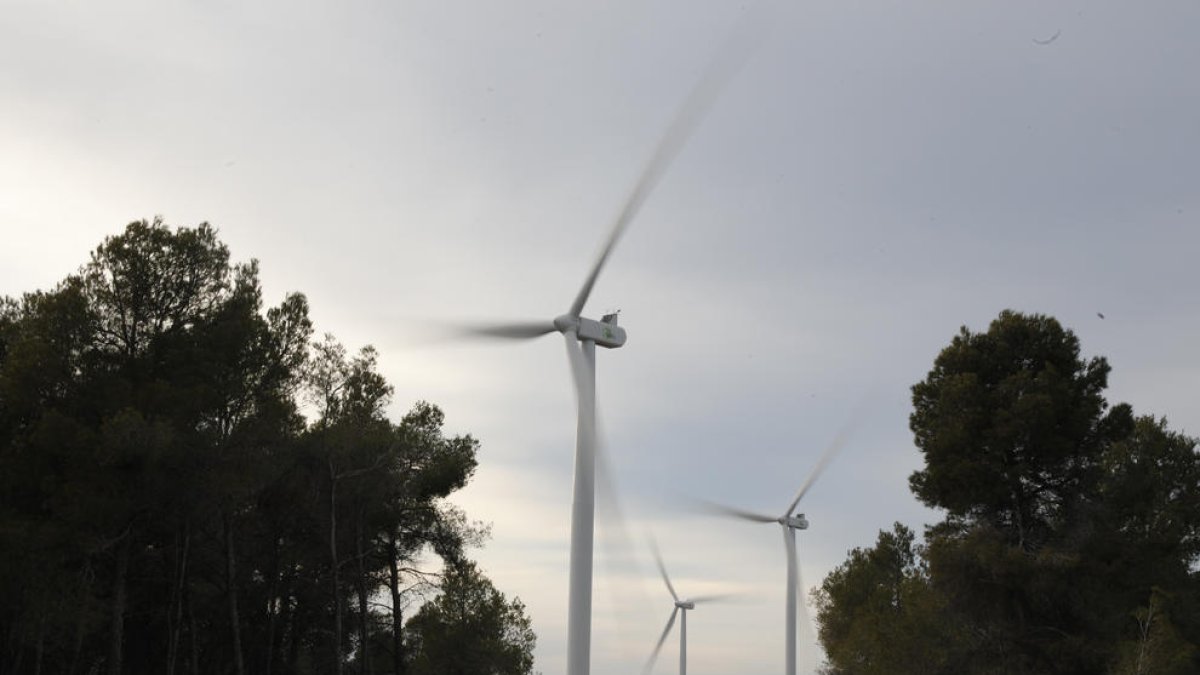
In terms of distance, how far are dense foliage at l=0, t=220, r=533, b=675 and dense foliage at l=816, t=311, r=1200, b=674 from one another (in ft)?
61.9

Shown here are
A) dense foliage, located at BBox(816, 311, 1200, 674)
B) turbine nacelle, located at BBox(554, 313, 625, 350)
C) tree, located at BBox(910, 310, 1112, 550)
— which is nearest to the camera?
turbine nacelle, located at BBox(554, 313, 625, 350)

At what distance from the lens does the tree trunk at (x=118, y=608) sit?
33.9 metres

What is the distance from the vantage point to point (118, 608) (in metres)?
34.5

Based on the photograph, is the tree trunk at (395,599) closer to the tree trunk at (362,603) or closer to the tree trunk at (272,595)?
the tree trunk at (362,603)

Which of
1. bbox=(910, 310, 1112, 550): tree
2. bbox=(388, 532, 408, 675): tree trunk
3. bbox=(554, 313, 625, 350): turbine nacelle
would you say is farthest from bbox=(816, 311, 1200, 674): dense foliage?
bbox=(388, 532, 408, 675): tree trunk

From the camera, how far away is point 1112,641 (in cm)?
3634

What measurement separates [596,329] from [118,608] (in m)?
16.1

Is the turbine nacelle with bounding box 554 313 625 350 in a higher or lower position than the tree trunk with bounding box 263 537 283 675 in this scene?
higher

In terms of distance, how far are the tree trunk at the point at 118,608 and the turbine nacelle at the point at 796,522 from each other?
37.2 metres

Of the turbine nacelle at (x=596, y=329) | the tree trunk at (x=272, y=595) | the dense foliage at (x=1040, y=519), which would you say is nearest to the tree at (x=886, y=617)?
the dense foliage at (x=1040, y=519)

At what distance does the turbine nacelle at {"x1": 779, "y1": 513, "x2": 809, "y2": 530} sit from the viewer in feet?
210

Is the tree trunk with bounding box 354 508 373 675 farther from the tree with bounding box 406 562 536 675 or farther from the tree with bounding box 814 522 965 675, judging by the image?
the tree with bounding box 814 522 965 675

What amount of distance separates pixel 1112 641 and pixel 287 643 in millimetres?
31912

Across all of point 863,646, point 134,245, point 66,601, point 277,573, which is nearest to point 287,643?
point 277,573
